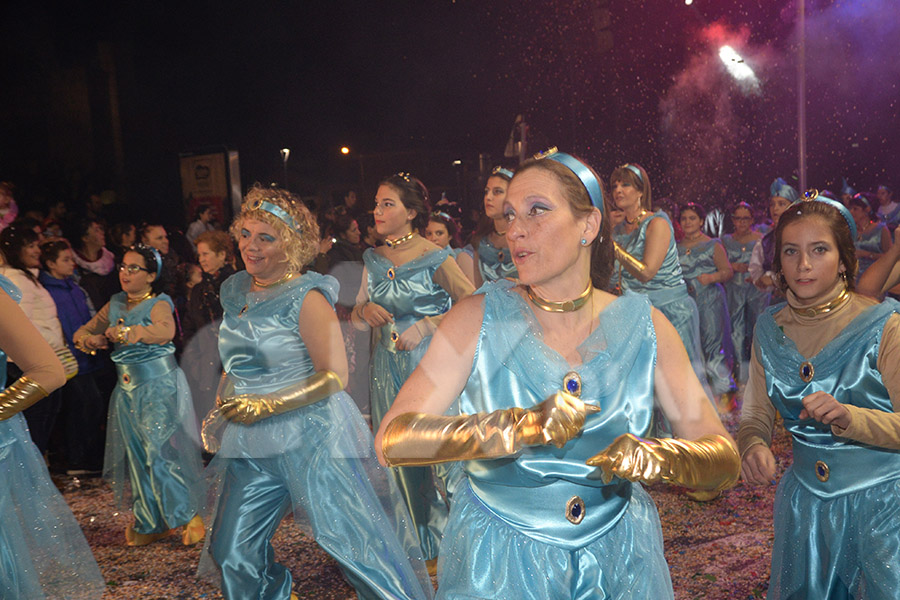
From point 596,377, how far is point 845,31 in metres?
15.0

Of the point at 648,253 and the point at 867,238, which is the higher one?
the point at 648,253

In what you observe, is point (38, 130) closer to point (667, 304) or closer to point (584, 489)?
point (667, 304)

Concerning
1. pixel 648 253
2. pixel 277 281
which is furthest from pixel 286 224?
pixel 648 253

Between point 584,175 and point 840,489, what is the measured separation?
142 centimetres

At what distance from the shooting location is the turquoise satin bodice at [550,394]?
1828 millimetres

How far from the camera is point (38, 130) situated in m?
11.1

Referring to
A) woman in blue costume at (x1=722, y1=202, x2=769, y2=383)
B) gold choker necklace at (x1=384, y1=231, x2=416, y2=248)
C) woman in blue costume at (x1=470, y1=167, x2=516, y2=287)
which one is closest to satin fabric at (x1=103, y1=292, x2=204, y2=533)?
gold choker necklace at (x1=384, y1=231, x2=416, y2=248)

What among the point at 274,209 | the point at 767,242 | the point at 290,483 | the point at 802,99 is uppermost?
the point at 802,99

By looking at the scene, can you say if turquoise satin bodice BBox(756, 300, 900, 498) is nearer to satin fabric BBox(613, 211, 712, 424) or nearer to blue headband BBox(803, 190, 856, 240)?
blue headband BBox(803, 190, 856, 240)

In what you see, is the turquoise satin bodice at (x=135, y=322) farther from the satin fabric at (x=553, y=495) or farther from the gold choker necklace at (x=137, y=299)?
the satin fabric at (x=553, y=495)

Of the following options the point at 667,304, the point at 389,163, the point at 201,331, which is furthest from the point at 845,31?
the point at 201,331

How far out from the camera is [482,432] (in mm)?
1601

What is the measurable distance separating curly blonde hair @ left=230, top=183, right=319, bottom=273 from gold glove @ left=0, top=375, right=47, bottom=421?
1.28 m

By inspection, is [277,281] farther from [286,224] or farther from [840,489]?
[840,489]
